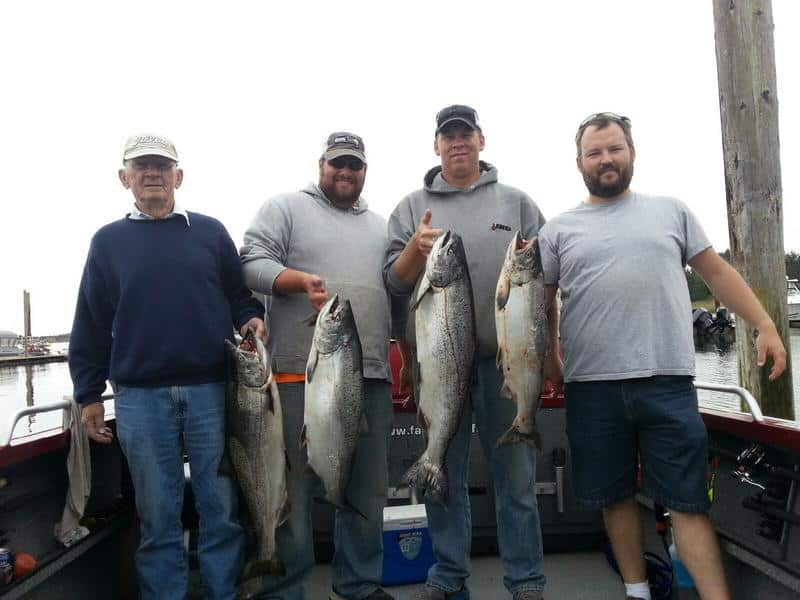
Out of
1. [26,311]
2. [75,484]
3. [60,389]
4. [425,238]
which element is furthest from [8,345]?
[425,238]

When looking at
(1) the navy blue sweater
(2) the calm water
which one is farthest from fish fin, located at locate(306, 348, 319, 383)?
(2) the calm water

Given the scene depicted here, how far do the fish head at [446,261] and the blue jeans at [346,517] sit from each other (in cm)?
77

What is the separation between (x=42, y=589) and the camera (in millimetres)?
3104

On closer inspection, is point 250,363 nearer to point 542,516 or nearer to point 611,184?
point 611,184

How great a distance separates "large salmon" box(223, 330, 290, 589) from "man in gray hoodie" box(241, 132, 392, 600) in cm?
11

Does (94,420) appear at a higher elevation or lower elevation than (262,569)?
higher

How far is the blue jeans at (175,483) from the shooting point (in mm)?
3088

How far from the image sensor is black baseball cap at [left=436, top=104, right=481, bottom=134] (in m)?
3.43

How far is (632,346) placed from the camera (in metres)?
3.04

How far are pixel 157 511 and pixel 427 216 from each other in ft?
6.83

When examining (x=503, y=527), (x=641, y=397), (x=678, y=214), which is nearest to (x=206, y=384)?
(x=503, y=527)

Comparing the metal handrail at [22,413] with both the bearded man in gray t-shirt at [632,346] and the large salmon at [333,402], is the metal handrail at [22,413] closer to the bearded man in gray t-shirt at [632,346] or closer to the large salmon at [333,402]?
the large salmon at [333,402]

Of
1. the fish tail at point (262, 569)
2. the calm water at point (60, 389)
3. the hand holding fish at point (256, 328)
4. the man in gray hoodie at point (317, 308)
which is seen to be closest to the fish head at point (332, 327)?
the man in gray hoodie at point (317, 308)

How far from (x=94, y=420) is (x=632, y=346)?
9.68ft
